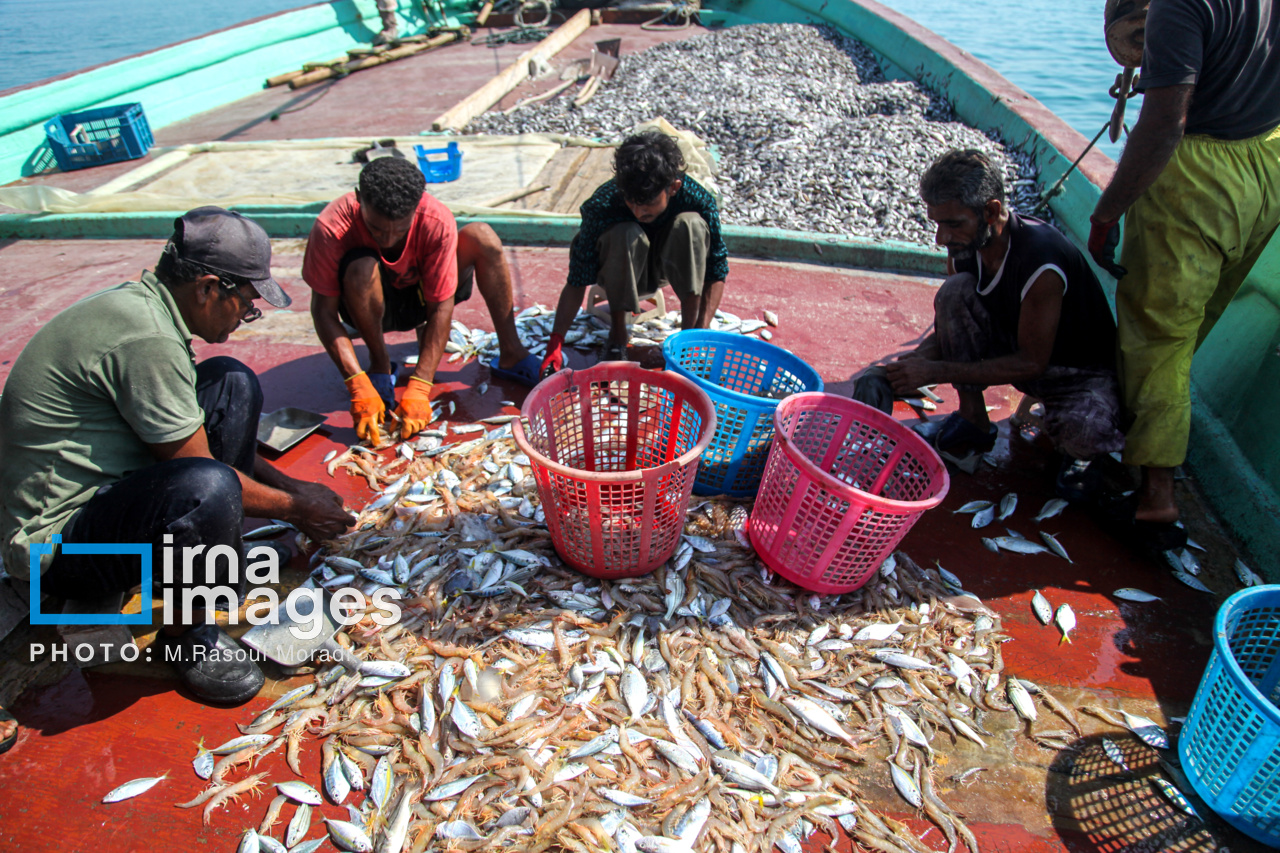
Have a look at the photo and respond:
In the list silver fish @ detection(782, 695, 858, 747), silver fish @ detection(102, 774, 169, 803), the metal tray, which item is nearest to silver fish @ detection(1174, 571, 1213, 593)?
silver fish @ detection(782, 695, 858, 747)

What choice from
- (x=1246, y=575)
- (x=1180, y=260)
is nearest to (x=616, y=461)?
(x=1180, y=260)

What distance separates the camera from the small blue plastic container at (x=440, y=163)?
6351 mm

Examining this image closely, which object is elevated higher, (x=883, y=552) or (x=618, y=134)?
(x=618, y=134)

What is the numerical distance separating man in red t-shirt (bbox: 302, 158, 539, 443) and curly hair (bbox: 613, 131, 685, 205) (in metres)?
0.91

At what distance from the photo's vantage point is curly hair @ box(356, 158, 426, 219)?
3.10m

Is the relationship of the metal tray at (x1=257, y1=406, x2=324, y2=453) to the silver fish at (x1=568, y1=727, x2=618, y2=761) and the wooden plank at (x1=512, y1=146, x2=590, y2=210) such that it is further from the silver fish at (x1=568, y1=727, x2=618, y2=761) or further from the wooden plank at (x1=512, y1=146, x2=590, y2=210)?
the wooden plank at (x1=512, y1=146, x2=590, y2=210)

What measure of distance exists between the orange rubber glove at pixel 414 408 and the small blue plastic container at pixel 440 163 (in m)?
3.59

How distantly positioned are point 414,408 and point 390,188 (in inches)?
42.9

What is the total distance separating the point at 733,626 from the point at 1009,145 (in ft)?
23.9


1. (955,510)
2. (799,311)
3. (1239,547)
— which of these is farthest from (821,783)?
(799,311)

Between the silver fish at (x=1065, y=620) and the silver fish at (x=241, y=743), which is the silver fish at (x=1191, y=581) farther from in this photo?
the silver fish at (x=241, y=743)

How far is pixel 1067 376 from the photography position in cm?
318

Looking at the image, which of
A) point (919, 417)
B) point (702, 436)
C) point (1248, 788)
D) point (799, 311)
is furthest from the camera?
point (799, 311)

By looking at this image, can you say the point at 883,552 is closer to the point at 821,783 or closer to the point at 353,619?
the point at 821,783
